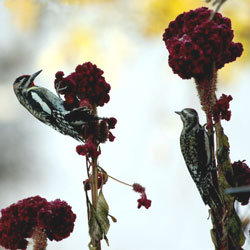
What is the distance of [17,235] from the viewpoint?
7.91ft

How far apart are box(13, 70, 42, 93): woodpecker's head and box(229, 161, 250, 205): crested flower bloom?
1.42 meters

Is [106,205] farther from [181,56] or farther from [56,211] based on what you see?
[181,56]

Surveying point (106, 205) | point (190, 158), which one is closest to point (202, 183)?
point (190, 158)

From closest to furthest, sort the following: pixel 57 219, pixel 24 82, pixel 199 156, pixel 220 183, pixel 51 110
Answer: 1. pixel 220 183
2. pixel 199 156
3. pixel 57 219
4. pixel 51 110
5. pixel 24 82

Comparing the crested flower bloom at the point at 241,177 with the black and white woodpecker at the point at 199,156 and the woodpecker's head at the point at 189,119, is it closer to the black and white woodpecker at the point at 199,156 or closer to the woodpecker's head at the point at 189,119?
the black and white woodpecker at the point at 199,156

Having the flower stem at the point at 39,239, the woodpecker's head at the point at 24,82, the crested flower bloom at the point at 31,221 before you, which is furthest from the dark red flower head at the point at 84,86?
the flower stem at the point at 39,239

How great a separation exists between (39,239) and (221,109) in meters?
1.19

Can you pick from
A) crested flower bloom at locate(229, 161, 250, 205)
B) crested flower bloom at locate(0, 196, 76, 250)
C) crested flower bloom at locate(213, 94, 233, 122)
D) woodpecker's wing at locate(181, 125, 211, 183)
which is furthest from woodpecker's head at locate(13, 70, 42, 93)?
crested flower bloom at locate(229, 161, 250, 205)

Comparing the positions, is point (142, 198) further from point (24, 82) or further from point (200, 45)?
point (24, 82)

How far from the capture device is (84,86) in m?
2.47

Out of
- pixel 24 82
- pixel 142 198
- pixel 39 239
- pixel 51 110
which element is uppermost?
pixel 24 82

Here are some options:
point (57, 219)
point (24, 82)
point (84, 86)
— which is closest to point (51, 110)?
point (84, 86)

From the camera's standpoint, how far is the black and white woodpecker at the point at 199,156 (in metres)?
2.24

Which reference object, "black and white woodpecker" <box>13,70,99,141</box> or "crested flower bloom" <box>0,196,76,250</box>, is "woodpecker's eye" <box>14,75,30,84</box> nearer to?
"black and white woodpecker" <box>13,70,99,141</box>
